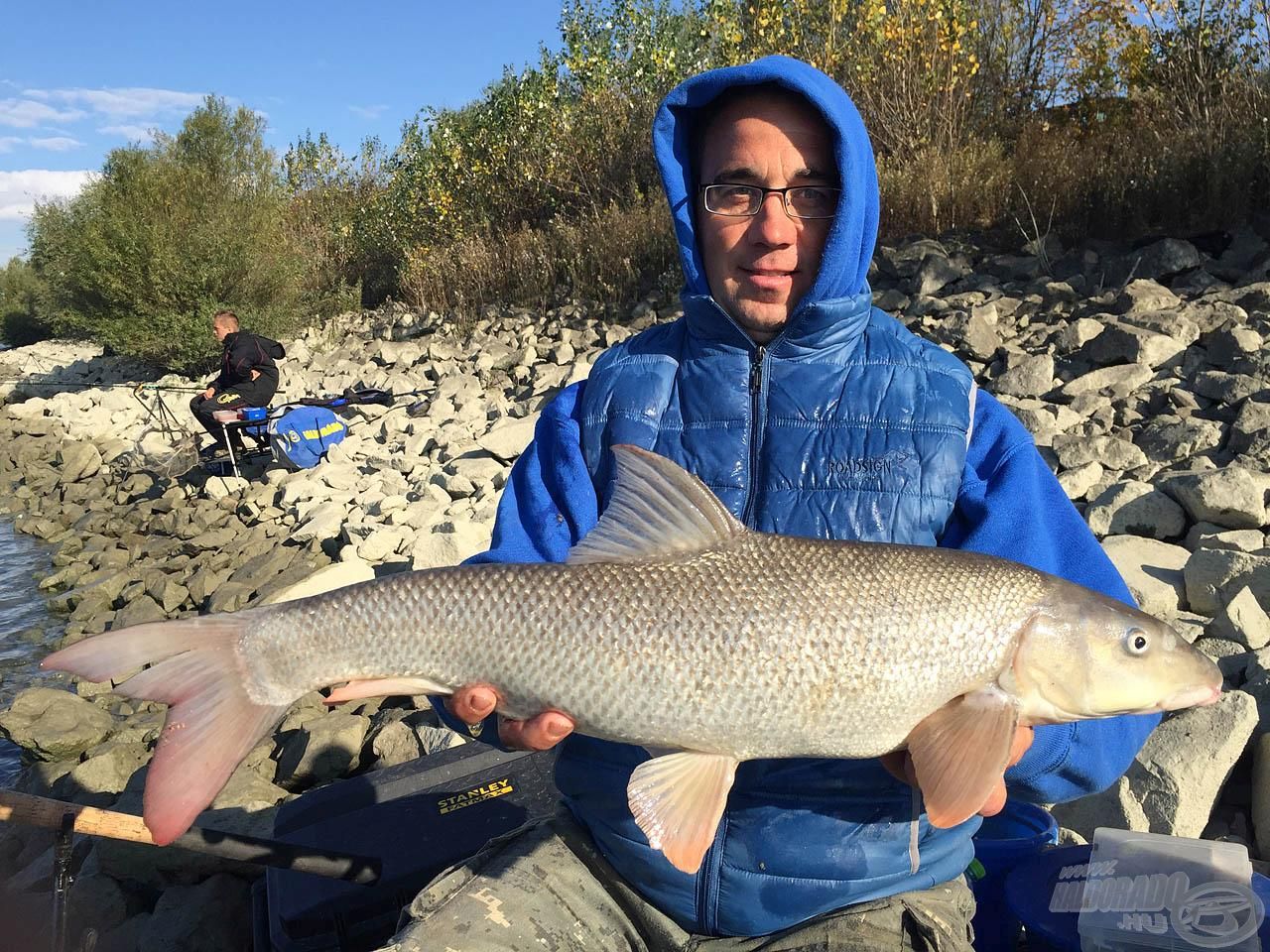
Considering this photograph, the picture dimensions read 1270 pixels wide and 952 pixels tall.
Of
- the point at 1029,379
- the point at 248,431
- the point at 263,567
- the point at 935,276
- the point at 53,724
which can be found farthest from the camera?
the point at 248,431

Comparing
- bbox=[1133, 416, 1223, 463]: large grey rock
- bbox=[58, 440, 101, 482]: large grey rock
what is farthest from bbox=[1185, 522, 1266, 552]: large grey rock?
bbox=[58, 440, 101, 482]: large grey rock

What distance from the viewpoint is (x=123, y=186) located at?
22.3 metres

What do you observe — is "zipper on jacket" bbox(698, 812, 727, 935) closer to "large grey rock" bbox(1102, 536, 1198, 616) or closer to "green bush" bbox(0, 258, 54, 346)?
"large grey rock" bbox(1102, 536, 1198, 616)

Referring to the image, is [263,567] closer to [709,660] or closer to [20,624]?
[20,624]

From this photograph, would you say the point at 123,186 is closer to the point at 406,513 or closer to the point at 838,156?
the point at 406,513

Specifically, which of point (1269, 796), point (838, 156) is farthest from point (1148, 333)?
point (838, 156)

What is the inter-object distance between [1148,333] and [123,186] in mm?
22605

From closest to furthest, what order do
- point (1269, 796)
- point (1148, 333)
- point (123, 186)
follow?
point (1269, 796) → point (1148, 333) → point (123, 186)

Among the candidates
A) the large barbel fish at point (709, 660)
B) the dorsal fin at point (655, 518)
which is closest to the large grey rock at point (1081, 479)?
the large barbel fish at point (709, 660)

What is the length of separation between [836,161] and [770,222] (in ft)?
0.83

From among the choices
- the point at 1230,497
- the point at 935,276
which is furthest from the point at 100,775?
the point at 935,276

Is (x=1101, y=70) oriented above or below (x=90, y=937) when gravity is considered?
above

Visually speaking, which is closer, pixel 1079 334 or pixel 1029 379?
pixel 1029 379

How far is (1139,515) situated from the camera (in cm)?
504
